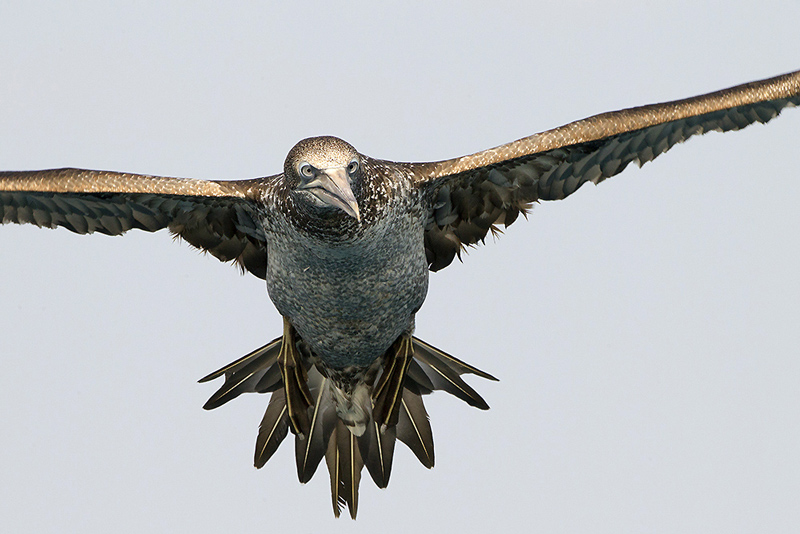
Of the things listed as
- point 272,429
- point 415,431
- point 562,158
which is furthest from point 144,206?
point 562,158

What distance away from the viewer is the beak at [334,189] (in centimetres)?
1198

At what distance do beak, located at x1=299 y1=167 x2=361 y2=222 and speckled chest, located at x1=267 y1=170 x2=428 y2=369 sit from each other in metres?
0.47

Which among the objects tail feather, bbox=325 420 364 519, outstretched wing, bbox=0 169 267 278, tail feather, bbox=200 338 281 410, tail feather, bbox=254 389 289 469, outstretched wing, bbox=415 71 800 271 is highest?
outstretched wing, bbox=0 169 267 278

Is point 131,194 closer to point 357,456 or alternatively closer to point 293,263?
point 293,263

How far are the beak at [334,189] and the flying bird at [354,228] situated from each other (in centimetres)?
1

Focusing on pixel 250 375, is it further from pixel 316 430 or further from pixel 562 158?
pixel 562 158

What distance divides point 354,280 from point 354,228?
738 millimetres

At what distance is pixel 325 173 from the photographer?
12141mm

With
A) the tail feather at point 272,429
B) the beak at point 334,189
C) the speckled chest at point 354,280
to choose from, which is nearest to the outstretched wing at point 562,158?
the speckled chest at point 354,280

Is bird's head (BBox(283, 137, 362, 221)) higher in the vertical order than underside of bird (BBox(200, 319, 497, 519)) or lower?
higher

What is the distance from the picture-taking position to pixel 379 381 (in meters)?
14.4

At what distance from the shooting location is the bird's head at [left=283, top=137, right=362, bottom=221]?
12.1m

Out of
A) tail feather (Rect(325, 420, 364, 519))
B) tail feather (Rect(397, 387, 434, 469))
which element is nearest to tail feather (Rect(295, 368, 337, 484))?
tail feather (Rect(325, 420, 364, 519))

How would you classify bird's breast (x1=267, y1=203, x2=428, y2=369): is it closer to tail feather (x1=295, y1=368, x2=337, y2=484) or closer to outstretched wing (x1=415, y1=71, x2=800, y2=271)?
outstretched wing (x1=415, y1=71, x2=800, y2=271)
